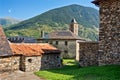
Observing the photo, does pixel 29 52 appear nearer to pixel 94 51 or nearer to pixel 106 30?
pixel 94 51

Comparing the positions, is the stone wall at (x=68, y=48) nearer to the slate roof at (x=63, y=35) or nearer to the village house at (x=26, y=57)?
the slate roof at (x=63, y=35)

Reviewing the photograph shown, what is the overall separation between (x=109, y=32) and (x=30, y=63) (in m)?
10.4

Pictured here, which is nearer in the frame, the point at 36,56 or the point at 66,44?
the point at 36,56

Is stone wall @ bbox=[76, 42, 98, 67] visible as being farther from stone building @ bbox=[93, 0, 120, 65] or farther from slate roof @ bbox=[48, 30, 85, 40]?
slate roof @ bbox=[48, 30, 85, 40]

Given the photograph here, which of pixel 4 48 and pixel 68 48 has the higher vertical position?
pixel 4 48

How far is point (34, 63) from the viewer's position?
1282 inches

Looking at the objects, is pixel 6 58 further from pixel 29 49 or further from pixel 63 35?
pixel 63 35

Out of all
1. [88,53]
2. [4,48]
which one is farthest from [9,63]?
[88,53]

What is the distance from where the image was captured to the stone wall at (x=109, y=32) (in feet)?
83.6

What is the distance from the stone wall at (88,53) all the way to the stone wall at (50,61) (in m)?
4.72

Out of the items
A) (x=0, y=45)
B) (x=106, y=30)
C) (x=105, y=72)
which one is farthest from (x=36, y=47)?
(x=105, y=72)

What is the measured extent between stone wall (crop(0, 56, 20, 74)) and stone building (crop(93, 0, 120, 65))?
940cm

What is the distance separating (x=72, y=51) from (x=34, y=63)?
107 ft

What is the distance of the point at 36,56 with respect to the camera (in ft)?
108
